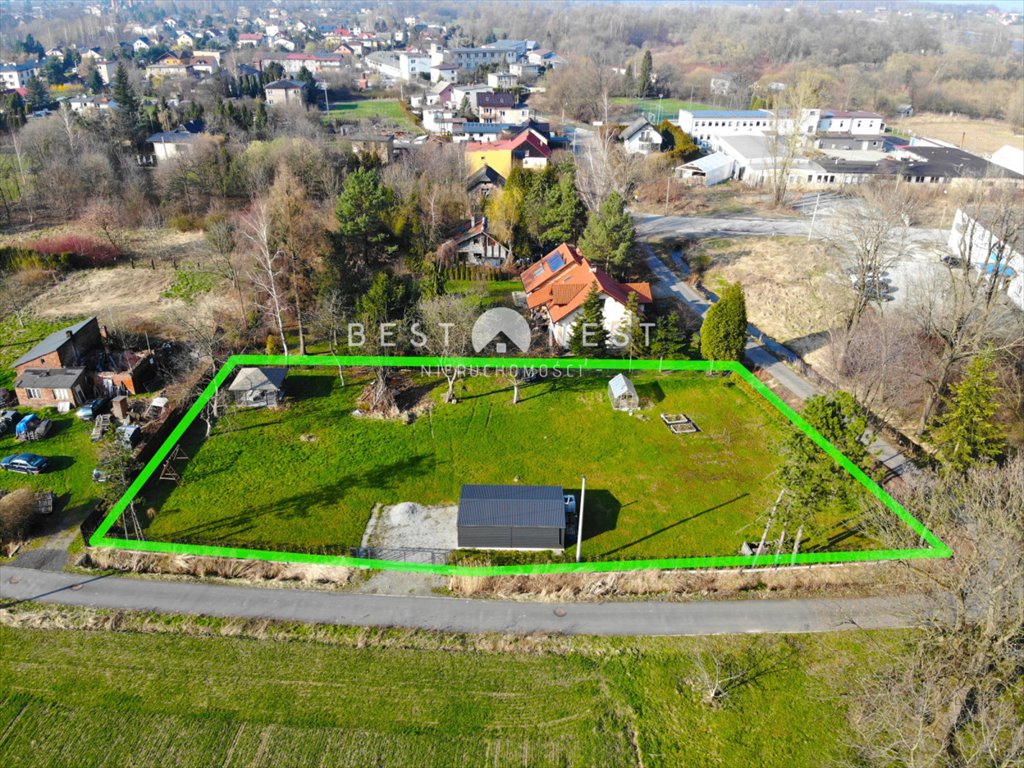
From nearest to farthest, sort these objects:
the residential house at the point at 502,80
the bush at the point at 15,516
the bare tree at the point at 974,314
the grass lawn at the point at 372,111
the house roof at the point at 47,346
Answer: the bush at the point at 15,516, the bare tree at the point at 974,314, the house roof at the point at 47,346, the grass lawn at the point at 372,111, the residential house at the point at 502,80

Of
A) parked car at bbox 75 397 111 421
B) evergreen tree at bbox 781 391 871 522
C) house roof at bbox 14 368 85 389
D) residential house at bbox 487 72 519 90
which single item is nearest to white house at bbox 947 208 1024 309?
evergreen tree at bbox 781 391 871 522

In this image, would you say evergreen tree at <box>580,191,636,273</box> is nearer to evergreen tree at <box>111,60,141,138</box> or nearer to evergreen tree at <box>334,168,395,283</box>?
evergreen tree at <box>334,168,395,283</box>

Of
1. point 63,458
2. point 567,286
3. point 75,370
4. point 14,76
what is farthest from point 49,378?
point 14,76

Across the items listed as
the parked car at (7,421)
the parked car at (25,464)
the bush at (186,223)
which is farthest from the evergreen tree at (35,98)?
the parked car at (25,464)

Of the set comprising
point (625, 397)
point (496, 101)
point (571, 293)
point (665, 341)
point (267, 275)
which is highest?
point (496, 101)

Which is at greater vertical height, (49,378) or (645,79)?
(645,79)

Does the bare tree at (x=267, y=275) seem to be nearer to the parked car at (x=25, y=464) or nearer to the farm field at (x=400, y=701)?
the parked car at (x=25, y=464)

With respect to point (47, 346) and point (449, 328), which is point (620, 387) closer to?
→ point (449, 328)
